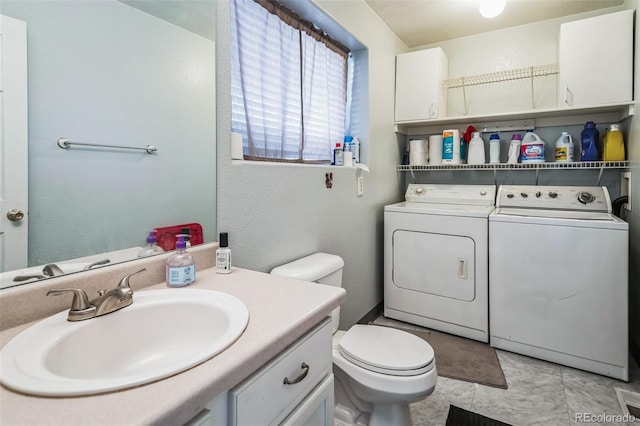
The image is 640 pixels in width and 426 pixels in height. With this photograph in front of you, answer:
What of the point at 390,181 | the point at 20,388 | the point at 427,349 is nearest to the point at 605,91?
the point at 390,181

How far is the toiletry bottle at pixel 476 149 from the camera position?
265 centimetres

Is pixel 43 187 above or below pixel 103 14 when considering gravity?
below

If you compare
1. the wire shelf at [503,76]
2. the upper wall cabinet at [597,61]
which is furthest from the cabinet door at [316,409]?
the wire shelf at [503,76]

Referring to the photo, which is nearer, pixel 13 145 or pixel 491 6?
pixel 13 145

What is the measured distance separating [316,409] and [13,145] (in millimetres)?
1054

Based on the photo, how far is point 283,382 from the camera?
2.62 ft

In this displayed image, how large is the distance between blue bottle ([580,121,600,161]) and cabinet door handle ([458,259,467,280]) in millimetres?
1128

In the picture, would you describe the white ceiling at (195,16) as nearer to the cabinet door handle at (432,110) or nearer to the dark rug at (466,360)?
the cabinet door handle at (432,110)

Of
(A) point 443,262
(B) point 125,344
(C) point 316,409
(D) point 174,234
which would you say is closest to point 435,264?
(A) point 443,262

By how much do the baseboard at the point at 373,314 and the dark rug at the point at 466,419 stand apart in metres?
0.91

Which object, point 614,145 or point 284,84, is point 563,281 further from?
point 284,84

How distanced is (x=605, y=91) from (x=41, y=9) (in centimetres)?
287

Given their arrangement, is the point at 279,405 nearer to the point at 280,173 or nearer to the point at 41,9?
the point at 280,173

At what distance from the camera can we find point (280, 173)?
1.64 metres
